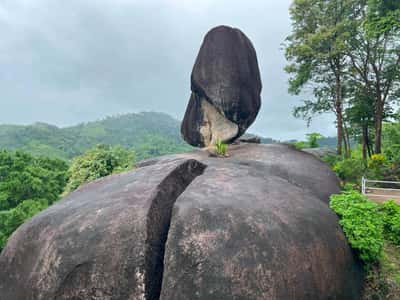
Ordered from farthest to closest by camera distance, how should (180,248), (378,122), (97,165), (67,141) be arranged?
(67,141) < (378,122) < (97,165) < (180,248)

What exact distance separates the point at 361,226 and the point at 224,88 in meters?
7.47

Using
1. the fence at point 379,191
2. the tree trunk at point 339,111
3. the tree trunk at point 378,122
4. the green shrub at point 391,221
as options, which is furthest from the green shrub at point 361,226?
the tree trunk at point 339,111

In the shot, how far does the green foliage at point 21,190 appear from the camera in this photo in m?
13.8

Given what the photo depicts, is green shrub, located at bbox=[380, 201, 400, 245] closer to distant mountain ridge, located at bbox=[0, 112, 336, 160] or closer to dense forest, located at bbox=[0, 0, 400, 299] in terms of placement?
dense forest, located at bbox=[0, 0, 400, 299]

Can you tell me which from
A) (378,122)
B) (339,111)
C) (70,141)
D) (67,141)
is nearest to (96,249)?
(378,122)

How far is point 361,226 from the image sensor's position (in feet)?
19.8

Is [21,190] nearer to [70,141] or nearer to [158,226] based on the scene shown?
[158,226]

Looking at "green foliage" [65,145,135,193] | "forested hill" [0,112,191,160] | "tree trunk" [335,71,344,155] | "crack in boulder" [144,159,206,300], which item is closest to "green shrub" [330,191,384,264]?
"crack in boulder" [144,159,206,300]

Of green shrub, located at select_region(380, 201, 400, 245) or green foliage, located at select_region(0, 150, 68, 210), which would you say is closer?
green shrub, located at select_region(380, 201, 400, 245)

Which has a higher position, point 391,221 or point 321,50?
point 321,50

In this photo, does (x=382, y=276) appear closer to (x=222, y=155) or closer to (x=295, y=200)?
(x=295, y=200)

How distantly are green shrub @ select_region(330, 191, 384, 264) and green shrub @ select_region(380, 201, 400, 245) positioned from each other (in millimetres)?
2233

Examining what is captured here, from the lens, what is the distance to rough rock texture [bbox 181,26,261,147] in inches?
474

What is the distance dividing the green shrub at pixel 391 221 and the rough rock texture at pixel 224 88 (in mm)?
5828
